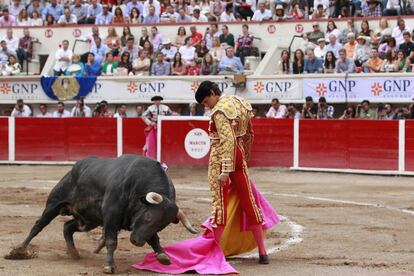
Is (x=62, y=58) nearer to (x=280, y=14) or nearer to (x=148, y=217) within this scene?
(x=280, y=14)

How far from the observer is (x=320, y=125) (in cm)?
1689

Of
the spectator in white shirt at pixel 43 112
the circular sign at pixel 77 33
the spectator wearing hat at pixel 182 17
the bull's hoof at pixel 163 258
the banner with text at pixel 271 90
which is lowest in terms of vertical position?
the bull's hoof at pixel 163 258

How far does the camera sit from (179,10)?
20.9 m

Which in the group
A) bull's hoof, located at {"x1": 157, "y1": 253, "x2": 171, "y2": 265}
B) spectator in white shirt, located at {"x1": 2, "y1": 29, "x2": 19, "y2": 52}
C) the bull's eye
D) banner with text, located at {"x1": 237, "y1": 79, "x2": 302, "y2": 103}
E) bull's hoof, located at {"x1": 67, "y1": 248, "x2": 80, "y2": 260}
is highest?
spectator in white shirt, located at {"x1": 2, "y1": 29, "x2": 19, "y2": 52}

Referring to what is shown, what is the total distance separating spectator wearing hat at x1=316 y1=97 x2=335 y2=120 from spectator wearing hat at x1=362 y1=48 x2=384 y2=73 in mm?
957

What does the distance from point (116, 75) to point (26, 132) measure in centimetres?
208

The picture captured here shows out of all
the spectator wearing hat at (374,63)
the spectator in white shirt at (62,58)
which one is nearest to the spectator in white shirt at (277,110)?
the spectator wearing hat at (374,63)

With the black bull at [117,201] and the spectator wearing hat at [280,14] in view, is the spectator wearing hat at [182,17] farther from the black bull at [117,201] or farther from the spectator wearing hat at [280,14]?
the black bull at [117,201]

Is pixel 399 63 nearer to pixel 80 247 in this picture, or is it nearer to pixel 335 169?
pixel 335 169

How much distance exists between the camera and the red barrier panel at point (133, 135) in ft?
60.3

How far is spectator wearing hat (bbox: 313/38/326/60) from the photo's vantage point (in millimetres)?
18219

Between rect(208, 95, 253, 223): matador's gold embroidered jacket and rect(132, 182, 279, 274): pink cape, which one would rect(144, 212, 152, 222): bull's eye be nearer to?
rect(132, 182, 279, 274): pink cape

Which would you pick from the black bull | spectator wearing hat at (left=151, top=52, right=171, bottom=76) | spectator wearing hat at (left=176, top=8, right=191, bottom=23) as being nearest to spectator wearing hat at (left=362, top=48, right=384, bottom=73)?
spectator wearing hat at (left=151, top=52, right=171, bottom=76)

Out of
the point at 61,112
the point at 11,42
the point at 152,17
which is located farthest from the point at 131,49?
the point at 11,42
